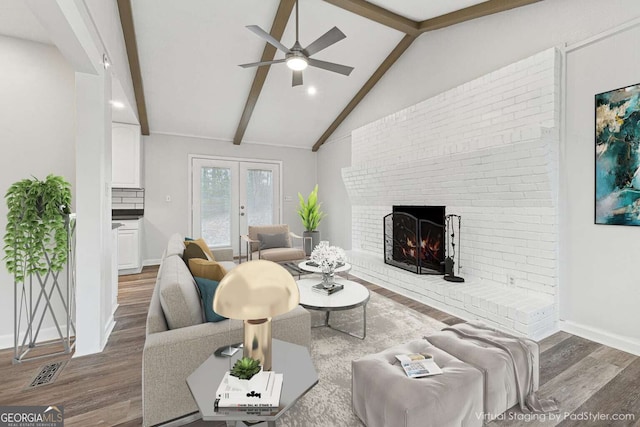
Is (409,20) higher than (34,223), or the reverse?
(409,20)

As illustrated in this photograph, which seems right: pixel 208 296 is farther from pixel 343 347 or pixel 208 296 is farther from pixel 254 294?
pixel 343 347

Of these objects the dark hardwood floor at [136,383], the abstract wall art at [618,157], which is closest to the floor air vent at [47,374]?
the dark hardwood floor at [136,383]

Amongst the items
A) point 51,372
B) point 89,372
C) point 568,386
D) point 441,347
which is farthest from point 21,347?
point 568,386

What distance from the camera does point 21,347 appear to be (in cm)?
231

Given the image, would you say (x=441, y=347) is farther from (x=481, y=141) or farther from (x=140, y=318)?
(x=140, y=318)

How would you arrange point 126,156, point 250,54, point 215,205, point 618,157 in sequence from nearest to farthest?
point 618,157, point 250,54, point 126,156, point 215,205

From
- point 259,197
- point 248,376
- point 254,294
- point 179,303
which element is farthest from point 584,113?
point 259,197

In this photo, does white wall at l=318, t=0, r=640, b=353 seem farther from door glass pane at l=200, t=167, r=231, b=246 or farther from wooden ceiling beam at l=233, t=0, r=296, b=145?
door glass pane at l=200, t=167, r=231, b=246

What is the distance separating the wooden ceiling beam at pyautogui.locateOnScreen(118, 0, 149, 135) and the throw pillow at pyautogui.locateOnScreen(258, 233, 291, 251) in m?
2.86

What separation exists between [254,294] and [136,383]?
1626 millimetres

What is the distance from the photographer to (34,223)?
2.17 m

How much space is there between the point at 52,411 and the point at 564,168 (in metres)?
4.32

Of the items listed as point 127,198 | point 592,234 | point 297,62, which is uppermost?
point 297,62

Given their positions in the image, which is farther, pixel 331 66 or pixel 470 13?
pixel 470 13
